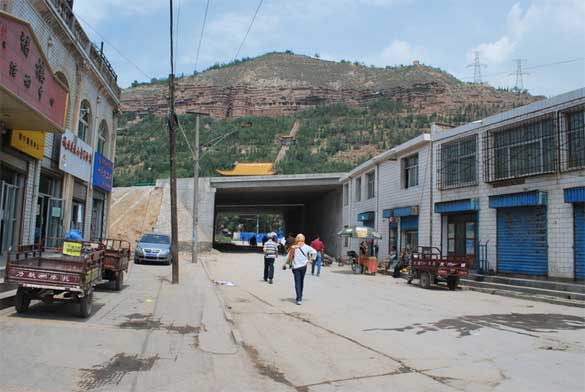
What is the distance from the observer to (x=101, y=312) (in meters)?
10.7

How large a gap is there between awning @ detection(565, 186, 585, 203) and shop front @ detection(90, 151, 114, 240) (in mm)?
19061

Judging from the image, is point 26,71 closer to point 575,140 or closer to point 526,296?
point 526,296

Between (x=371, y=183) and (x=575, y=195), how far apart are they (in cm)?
1752

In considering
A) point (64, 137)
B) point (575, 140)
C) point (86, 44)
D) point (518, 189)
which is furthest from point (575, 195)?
point (86, 44)

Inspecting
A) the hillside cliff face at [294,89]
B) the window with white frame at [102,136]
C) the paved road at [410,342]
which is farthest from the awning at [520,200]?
the hillside cliff face at [294,89]

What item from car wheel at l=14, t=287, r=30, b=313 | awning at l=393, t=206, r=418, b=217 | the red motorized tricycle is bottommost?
car wheel at l=14, t=287, r=30, b=313

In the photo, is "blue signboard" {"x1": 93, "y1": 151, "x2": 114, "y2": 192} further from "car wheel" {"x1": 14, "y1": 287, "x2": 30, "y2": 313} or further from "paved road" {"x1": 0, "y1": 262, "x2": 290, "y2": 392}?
"car wheel" {"x1": 14, "y1": 287, "x2": 30, "y2": 313}

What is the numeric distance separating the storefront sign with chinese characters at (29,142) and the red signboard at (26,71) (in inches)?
55.4

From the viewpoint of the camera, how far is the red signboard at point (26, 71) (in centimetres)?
987

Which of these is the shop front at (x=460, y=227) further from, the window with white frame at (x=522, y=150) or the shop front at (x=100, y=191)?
the shop front at (x=100, y=191)

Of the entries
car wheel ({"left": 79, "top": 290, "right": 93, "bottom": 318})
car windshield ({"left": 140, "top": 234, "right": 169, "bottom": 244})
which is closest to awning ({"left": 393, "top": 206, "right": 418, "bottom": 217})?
car windshield ({"left": 140, "top": 234, "right": 169, "bottom": 244})

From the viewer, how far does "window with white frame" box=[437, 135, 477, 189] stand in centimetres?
2172

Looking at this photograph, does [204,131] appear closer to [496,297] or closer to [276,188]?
[276,188]

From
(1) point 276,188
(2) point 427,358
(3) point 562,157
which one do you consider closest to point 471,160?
(3) point 562,157
